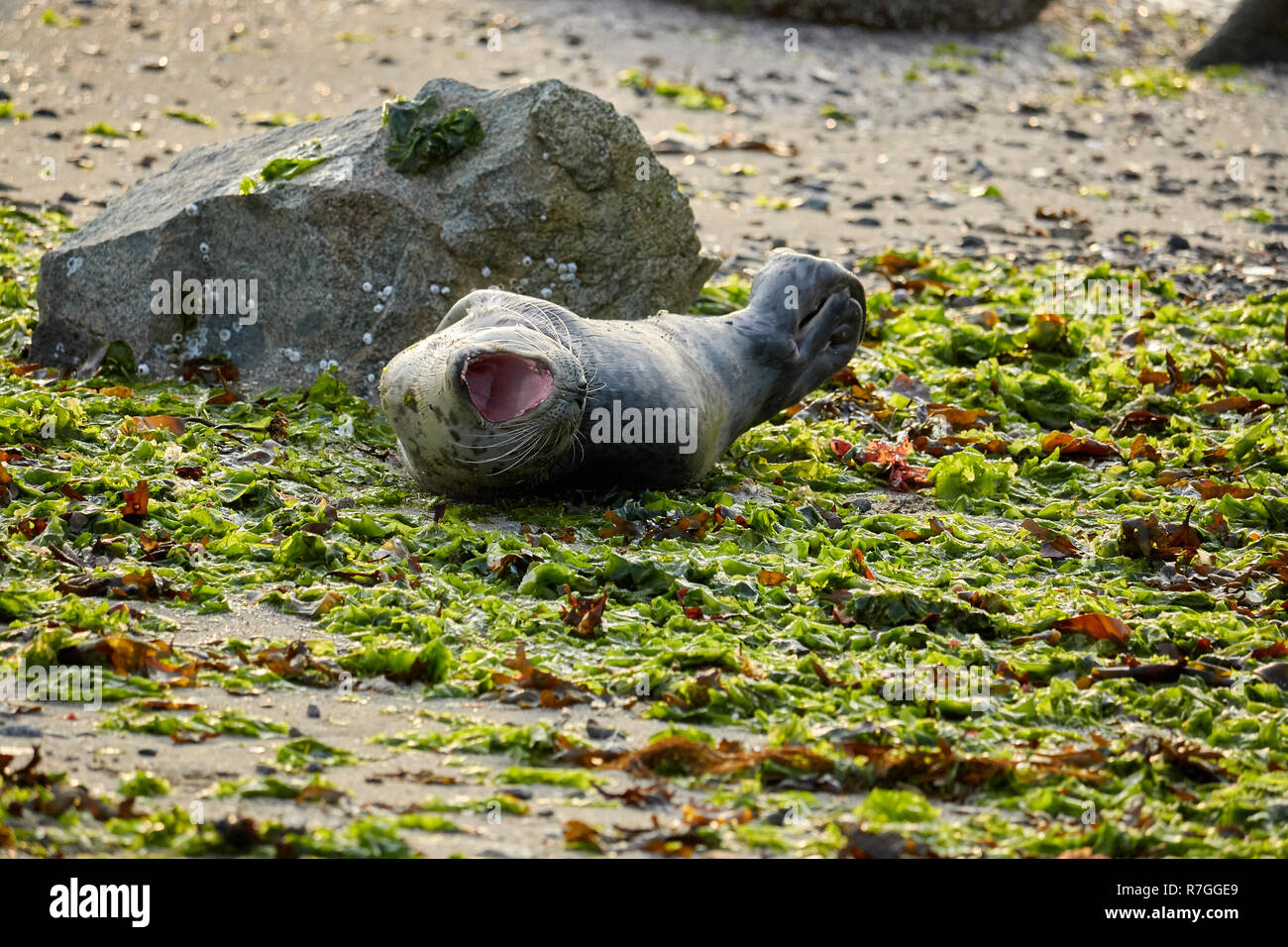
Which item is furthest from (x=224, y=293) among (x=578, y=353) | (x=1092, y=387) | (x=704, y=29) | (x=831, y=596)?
(x=704, y=29)

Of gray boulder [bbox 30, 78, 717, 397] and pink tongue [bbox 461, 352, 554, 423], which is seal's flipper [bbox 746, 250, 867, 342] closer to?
gray boulder [bbox 30, 78, 717, 397]

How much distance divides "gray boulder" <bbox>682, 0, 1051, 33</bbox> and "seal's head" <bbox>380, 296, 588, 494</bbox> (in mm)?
10770

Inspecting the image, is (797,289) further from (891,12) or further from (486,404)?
(891,12)

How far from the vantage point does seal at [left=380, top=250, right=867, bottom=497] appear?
5016mm

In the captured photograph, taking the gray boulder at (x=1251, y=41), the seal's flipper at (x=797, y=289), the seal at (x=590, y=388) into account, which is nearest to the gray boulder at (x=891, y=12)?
the gray boulder at (x=1251, y=41)

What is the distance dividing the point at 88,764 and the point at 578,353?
8.34ft

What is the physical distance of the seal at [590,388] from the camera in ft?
16.5

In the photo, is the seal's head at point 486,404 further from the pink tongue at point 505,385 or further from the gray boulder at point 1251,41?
the gray boulder at point 1251,41

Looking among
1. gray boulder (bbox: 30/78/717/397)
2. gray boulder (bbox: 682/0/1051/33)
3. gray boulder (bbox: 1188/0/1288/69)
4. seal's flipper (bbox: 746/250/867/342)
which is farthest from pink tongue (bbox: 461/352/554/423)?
gray boulder (bbox: 1188/0/1288/69)

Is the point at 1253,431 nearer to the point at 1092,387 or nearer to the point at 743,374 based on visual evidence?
the point at 1092,387

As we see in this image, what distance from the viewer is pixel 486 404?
5.04 m

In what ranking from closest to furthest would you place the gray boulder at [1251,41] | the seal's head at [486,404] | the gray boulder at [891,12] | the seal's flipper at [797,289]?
the seal's head at [486,404] → the seal's flipper at [797,289] → the gray boulder at [891,12] → the gray boulder at [1251,41]
